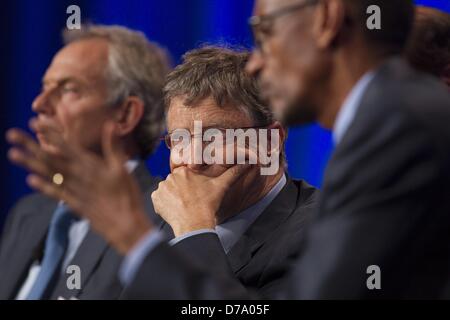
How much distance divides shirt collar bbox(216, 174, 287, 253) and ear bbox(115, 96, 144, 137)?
1.14ft

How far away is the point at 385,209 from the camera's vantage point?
3.73 feet

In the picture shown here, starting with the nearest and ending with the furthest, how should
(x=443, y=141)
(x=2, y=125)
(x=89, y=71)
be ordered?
(x=443, y=141) → (x=89, y=71) → (x=2, y=125)

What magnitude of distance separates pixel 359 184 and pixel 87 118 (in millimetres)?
1051

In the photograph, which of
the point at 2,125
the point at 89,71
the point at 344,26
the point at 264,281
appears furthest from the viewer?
the point at 2,125

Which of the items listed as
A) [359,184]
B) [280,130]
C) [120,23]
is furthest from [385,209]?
[120,23]

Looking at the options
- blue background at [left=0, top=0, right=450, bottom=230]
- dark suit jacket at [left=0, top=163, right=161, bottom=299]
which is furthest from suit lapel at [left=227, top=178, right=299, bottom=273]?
blue background at [left=0, top=0, right=450, bottom=230]

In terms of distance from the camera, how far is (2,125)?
308cm

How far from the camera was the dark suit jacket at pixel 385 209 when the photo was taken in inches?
44.5

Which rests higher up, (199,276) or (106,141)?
(106,141)

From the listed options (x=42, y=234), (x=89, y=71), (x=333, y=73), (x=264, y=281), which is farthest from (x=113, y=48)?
(x=333, y=73)

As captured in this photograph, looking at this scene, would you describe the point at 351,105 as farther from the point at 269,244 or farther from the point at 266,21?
the point at 269,244

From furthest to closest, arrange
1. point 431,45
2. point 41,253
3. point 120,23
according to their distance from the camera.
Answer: point 120,23
point 41,253
point 431,45
